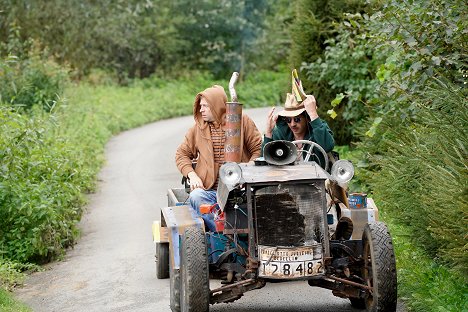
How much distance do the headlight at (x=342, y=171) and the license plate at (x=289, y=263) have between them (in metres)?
0.77

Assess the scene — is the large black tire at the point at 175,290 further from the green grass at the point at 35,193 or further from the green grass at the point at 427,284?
the green grass at the point at 427,284

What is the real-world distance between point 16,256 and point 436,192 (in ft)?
21.2

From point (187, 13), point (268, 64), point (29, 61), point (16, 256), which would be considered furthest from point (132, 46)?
point (16, 256)

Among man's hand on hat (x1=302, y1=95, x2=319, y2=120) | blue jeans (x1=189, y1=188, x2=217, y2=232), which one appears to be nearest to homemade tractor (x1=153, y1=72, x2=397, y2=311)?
blue jeans (x1=189, y1=188, x2=217, y2=232)

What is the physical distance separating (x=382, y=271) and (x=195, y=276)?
1.45 m

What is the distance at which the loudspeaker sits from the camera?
817cm

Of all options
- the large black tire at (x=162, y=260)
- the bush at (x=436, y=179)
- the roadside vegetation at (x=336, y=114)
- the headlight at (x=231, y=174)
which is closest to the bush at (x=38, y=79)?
the roadside vegetation at (x=336, y=114)

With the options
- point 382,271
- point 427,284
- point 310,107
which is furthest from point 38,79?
point 382,271

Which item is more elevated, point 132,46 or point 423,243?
point 132,46

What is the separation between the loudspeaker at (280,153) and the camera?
817cm

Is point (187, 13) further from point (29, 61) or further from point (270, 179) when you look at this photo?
point (270, 179)

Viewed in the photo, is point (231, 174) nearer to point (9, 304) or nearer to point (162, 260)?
point (162, 260)

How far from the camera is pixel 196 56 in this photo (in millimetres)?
47281

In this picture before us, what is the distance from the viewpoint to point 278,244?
7.90 metres
